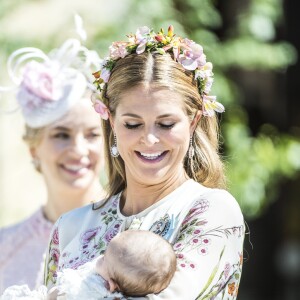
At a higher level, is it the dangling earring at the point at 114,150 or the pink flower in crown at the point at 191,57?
the pink flower in crown at the point at 191,57

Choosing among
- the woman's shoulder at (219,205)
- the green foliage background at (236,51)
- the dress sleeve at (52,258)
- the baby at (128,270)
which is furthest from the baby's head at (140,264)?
the green foliage background at (236,51)

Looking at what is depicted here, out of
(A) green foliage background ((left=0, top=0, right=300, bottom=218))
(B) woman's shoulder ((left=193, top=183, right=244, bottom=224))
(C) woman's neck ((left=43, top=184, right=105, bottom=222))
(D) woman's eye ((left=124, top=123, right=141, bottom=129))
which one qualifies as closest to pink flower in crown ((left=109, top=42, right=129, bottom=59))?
(D) woman's eye ((left=124, top=123, right=141, bottom=129))

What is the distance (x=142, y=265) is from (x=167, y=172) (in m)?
0.39

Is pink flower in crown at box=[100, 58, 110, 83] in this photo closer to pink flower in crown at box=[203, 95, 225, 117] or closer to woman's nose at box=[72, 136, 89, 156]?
pink flower in crown at box=[203, 95, 225, 117]

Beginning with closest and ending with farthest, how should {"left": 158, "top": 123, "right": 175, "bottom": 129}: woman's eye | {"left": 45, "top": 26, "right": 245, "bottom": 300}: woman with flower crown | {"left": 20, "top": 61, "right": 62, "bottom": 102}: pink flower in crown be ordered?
{"left": 45, "top": 26, "right": 245, "bottom": 300}: woman with flower crown
{"left": 158, "top": 123, "right": 175, "bottom": 129}: woman's eye
{"left": 20, "top": 61, "right": 62, "bottom": 102}: pink flower in crown

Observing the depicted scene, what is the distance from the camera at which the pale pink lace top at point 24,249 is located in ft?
16.4

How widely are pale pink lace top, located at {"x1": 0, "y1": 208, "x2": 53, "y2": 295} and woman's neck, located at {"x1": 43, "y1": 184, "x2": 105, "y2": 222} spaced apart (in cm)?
11

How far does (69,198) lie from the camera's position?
5027mm

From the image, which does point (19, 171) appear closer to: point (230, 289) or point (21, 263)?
point (21, 263)

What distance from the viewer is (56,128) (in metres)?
4.96

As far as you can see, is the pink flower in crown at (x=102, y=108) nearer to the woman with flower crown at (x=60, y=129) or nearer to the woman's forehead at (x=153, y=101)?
the woman's forehead at (x=153, y=101)

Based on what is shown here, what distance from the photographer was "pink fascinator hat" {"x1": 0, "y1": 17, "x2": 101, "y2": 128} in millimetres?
4887

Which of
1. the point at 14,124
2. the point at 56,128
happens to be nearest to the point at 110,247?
the point at 56,128

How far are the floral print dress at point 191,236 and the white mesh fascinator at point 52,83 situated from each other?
1585 mm
